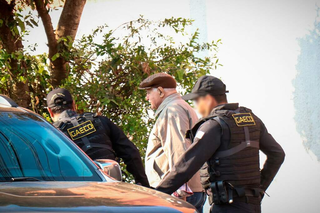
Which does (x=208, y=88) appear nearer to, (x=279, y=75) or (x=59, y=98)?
(x=59, y=98)

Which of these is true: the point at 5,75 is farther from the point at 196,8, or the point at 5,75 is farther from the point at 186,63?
the point at 196,8

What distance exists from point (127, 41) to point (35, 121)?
3772 mm

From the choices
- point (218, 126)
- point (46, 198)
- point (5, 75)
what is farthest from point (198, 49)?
point (46, 198)

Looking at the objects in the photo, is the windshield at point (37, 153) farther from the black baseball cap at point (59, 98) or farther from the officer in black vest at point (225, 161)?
the black baseball cap at point (59, 98)

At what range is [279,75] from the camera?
7.75m

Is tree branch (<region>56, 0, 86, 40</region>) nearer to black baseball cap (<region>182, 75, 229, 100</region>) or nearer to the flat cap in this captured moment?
the flat cap

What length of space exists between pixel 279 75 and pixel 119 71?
231 centimetres

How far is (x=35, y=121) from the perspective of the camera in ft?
11.4

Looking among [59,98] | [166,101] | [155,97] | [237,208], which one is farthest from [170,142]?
[59,98]

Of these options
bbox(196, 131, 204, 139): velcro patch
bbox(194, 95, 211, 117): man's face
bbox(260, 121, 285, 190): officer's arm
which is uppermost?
bbox(194, 95, 211, 117): man's face

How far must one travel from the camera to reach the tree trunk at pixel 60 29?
23.5 feet

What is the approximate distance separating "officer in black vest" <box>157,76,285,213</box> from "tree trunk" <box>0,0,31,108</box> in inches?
146

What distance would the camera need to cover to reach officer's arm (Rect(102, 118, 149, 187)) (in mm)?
5055

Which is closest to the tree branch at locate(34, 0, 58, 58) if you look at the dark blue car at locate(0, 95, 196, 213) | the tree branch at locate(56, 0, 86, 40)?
the tree branch at locate(56, 0, 86, 40)
